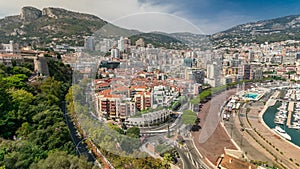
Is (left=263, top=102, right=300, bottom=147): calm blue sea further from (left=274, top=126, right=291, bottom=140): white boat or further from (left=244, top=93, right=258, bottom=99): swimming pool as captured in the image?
(left=244, top=93, right=258, bottom=99): swimming pool

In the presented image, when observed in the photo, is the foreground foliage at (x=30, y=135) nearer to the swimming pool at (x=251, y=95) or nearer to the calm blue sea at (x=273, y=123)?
the calm blue sea at (x=273, y=123)

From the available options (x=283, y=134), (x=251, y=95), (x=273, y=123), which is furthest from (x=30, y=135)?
(x=251, y=95)

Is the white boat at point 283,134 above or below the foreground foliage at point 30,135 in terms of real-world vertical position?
below

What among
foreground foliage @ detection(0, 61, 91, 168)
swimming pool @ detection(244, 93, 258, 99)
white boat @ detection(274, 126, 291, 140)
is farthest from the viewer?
swimming pool @ detection(244, 93, 258, 99)

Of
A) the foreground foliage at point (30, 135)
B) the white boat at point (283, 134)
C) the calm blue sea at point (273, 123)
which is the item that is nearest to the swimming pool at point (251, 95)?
the calm blue sea at point (273, 123)

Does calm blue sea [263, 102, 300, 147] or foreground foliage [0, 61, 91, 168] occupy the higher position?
foreground foliage [0, 61, 91, 168]

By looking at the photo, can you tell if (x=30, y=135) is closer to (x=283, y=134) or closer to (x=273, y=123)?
(x=283, y=134)

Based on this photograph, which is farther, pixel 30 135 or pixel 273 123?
pixel 273 123

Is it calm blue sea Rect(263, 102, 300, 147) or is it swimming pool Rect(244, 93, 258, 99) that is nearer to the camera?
calm blue sea Rect(263, 102, 300, 147)

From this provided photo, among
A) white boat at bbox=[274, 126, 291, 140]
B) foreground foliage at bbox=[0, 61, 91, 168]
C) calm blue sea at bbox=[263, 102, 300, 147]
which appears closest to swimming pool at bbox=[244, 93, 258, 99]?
calm blue sea at bbox=[263, 102, 300, 147]

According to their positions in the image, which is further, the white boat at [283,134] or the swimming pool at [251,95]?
the swimming pool at [251,95]

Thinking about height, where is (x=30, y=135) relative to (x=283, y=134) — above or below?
above

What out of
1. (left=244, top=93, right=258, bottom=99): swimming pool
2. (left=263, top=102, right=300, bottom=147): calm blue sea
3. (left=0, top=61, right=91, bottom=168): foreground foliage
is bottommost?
(left=263, top=102, right=300, bottom=147): calm blue sea
